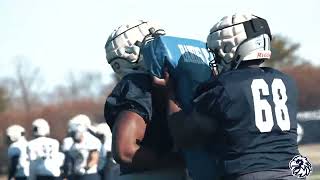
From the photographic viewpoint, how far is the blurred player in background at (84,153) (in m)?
12.2

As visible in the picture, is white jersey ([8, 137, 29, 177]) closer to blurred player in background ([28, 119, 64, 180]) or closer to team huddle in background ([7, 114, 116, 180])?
team huddle in background ([7, 114, 116, 180])

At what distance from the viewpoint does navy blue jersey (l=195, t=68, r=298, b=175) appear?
3.78m

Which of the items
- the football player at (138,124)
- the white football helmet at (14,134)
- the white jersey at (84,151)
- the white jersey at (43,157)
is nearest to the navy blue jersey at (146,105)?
the football player at (138,124)

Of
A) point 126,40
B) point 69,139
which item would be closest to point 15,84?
point 69,139

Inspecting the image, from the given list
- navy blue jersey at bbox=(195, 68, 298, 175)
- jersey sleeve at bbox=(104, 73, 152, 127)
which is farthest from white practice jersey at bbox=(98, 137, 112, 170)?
navy blue jersey at bbox=(195, 68, 298, 175)

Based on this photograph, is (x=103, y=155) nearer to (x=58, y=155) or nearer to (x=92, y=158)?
(x=92, y=158)

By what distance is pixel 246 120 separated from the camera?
3.79 metres

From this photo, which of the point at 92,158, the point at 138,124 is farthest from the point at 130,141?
the point at 92,158

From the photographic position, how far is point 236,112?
12.4ft

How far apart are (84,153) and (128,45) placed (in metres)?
8.06

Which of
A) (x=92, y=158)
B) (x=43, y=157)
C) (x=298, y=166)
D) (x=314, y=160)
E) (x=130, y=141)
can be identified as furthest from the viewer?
(x=314, y=160)

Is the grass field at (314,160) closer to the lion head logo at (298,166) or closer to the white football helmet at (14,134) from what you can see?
the white football helmet at (14,134)

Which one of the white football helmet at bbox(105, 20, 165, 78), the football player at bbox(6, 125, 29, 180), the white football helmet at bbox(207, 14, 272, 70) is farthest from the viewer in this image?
the football player at bbox(6, 125, 29, 180)

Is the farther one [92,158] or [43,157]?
[92,158]
